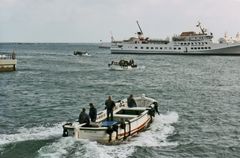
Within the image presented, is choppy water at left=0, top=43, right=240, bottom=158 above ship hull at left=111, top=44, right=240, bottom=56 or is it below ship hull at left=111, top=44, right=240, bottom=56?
below

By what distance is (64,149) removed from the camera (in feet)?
76.7

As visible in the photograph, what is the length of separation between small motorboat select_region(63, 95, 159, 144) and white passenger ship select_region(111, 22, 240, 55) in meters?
114

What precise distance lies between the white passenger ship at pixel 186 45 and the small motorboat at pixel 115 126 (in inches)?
4474

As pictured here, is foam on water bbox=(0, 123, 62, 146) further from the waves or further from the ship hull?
the ship hull

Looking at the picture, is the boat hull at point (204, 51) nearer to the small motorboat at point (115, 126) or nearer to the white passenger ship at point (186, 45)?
the white passenger ship at point (186, 45)

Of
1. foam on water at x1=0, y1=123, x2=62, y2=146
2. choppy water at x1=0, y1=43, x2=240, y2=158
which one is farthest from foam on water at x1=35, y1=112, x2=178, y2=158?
foam on water at x1=0, y1=123, x2=62, y2=146

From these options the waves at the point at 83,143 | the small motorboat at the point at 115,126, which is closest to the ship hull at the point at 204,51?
the small motorboat at the point at 115,126

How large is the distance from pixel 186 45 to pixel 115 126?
403 ft

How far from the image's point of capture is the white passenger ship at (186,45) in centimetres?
14238

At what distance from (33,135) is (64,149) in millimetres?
4247

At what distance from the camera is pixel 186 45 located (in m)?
145

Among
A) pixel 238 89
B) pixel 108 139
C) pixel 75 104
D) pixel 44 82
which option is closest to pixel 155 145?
pixel 108 139

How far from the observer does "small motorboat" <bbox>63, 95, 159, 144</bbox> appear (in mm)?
24375

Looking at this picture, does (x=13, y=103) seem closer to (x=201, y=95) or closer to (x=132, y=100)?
(x=132, y=100)
